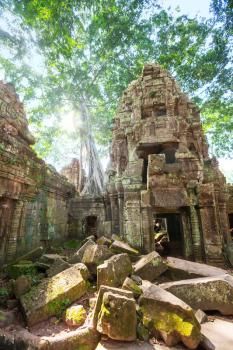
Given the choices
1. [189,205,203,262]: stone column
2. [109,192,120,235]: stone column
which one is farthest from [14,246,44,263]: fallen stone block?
[189,205,203,262]: stone column

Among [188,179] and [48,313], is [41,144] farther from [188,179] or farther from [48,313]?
[48,313]

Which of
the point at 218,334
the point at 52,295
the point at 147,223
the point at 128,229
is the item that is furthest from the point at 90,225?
the point at 218,334

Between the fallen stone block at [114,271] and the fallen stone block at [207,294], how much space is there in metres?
0.79

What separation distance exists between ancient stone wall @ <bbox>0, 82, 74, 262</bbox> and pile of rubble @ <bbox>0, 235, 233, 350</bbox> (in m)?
1.09

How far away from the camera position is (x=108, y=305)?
255cm

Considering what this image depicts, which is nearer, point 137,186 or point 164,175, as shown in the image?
point 164,175

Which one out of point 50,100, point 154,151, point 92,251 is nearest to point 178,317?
point 92,251

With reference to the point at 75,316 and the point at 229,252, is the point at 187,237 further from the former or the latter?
the point at 75,316

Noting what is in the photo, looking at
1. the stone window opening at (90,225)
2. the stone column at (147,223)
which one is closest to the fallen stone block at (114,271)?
the stone column at (147,223)

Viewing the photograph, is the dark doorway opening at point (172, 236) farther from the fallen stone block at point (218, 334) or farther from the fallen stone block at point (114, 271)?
the fallen stone block at point (218, 334)

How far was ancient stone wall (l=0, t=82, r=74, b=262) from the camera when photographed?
4.57 metres

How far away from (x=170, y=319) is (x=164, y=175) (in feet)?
13.8

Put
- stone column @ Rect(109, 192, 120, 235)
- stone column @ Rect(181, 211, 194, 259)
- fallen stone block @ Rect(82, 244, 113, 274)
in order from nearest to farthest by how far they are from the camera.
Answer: fallen stone block @ Rect(82, 244, 113, 274) → stone column @ Rect(181, 211, 194, 259) → stone column @ Rect(109, 192, 120, 235)

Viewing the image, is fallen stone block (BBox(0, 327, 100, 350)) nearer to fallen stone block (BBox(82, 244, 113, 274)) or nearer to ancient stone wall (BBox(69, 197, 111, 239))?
fallen stone block (BBox(82, 244, 113, 274))
